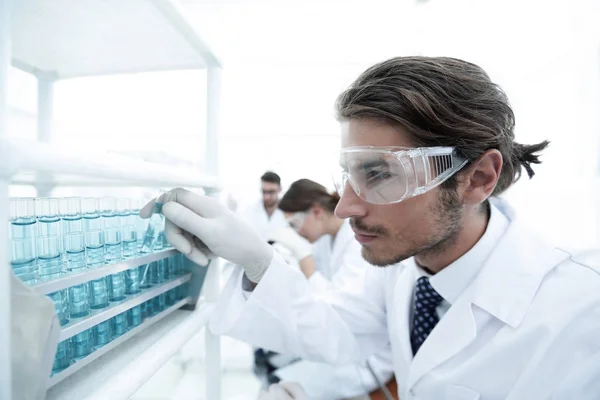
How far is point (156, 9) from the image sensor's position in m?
0.71

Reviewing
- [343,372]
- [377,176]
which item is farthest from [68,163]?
[343,372]

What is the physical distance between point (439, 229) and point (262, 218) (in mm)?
2900

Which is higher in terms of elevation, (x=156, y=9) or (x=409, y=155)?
(x=156, y=9)

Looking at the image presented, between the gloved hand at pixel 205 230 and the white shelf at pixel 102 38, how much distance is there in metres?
0.37

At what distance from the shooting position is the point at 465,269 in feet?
3.33

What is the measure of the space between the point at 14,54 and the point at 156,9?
41cm

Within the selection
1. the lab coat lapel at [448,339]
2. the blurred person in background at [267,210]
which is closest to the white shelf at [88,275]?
the lab coat lapel at [448,339]

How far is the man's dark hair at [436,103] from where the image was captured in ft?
2.93

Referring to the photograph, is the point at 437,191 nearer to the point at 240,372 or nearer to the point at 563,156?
the point at 240,372

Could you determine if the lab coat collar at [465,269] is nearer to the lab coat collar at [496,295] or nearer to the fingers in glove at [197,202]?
the lab coat collar at [496,295]

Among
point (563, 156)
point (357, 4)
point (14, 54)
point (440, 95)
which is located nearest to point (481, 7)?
point (357, 4)

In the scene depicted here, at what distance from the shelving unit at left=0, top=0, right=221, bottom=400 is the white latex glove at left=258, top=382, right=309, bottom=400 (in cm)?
16

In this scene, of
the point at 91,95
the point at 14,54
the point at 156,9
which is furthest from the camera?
the point at 91,95

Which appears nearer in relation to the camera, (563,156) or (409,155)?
(409,155)
